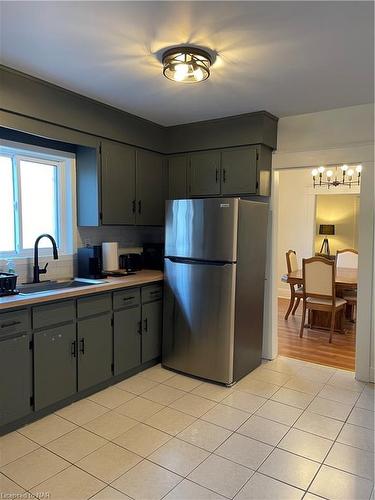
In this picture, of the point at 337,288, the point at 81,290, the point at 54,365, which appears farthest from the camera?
the point at 337,288

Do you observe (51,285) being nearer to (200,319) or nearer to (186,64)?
(200,319)

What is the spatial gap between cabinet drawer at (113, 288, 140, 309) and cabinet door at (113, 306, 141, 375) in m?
0.05

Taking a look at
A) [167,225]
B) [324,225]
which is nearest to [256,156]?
[167,225]

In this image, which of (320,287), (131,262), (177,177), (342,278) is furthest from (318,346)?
(177,177)

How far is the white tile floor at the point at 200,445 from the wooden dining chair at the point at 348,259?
312cm

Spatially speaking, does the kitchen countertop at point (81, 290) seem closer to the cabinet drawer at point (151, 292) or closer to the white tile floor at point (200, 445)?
the cabinet drawer at point (151, 292)

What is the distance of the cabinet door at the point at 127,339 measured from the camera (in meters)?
3.12

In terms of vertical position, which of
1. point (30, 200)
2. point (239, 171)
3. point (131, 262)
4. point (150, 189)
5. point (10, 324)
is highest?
point (239, 171)

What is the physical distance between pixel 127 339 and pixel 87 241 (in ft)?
3.38

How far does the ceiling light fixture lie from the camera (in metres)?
2.16

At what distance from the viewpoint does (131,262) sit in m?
3.78

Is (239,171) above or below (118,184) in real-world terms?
above

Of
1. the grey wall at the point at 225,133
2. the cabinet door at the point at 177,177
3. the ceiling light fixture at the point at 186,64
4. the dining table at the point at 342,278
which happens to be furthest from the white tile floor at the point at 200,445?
the ceiling light fixture at the point at 186,64

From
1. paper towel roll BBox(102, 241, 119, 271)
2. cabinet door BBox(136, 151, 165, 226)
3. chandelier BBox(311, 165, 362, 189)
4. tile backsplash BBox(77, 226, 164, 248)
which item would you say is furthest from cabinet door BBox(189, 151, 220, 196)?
chandelier BBox(311, 165, 362, 189)
